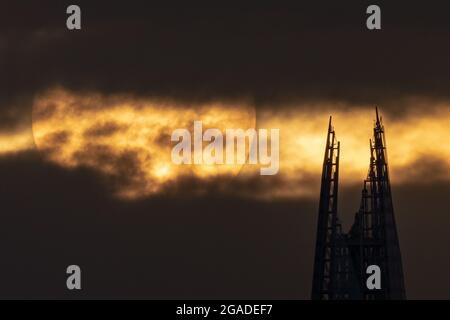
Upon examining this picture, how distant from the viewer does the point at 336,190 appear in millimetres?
156500

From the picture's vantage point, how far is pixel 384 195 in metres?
167

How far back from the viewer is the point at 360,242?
15738 cm

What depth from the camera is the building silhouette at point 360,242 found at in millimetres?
154750

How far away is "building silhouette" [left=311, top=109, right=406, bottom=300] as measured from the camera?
155m
